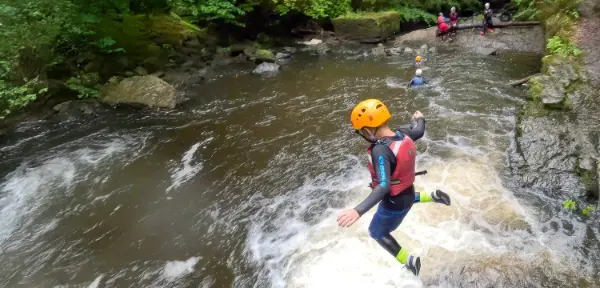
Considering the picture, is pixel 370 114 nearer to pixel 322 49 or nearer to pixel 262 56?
pixel 262 56

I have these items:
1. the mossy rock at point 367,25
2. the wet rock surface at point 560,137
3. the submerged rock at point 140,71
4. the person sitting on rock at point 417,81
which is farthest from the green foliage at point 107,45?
the wet rock surface at point 560,137

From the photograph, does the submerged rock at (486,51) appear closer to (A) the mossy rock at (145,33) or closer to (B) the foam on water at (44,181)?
(A) the mossy rock at (145,33)

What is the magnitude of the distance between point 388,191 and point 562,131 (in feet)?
15.5

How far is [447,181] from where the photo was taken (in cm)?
616

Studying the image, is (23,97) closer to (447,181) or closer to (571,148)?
(447,181)

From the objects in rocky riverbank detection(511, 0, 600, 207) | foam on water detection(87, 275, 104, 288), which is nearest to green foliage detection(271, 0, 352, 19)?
rocky riverbank detection(511, 0, 600, 207)

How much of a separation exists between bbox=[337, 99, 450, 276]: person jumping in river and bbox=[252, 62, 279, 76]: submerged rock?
28.5 feet

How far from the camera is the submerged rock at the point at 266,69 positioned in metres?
12.3

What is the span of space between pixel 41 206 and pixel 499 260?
23.7 feet

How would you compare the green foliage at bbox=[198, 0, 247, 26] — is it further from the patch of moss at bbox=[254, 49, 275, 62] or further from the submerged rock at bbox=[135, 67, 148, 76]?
the submerged rock at bbox=[135, 67, 148, 76]

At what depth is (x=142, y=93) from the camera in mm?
9820

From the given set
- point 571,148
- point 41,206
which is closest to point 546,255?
point 571,148

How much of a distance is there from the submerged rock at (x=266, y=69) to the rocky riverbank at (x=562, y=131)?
744cm

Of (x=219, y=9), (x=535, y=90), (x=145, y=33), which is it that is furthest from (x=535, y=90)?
(x=145, y=33)
